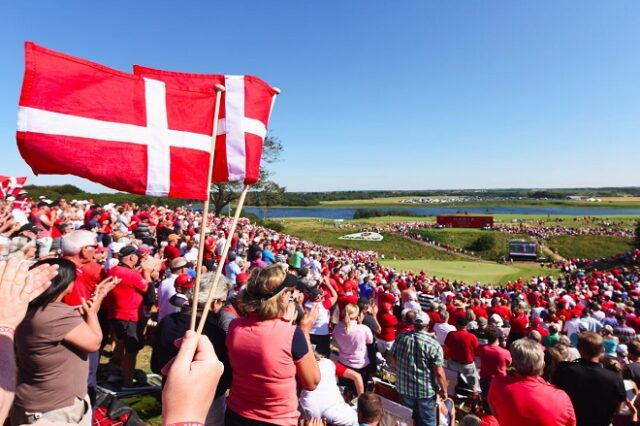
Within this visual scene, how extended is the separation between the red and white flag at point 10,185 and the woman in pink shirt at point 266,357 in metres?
12.2

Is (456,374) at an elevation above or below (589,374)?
below

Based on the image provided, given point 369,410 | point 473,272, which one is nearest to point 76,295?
point 369,410

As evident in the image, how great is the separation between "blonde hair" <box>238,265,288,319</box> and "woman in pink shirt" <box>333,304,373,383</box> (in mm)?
2968

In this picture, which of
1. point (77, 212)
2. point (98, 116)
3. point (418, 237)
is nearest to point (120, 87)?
point (98, 116)

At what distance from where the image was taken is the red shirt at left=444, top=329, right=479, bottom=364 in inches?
238

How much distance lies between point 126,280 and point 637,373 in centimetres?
731

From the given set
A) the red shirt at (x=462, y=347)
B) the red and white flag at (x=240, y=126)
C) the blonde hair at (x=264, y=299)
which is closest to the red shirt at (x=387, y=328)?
the red shirt at (x=462, y=347)

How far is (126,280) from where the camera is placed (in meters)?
5.03

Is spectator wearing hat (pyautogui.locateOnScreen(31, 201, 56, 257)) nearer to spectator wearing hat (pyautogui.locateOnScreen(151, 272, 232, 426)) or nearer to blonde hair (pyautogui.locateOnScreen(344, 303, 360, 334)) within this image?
spectator wearing hat (pyautogui.locateOnScreen(151, 272, 232, 426))

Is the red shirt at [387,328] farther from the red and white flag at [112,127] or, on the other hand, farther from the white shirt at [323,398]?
the red and white flag at [112,127]

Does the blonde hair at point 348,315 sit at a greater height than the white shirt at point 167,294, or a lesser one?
lesser

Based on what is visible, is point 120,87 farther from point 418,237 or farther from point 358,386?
point 418,237

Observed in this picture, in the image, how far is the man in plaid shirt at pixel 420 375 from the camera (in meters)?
4.48

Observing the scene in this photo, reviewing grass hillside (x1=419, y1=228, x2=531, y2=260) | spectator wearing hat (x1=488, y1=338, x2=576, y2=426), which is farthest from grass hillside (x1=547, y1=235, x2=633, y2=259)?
spectator wearing hat (x1=488, y1=338, x2=576, y2=426)
